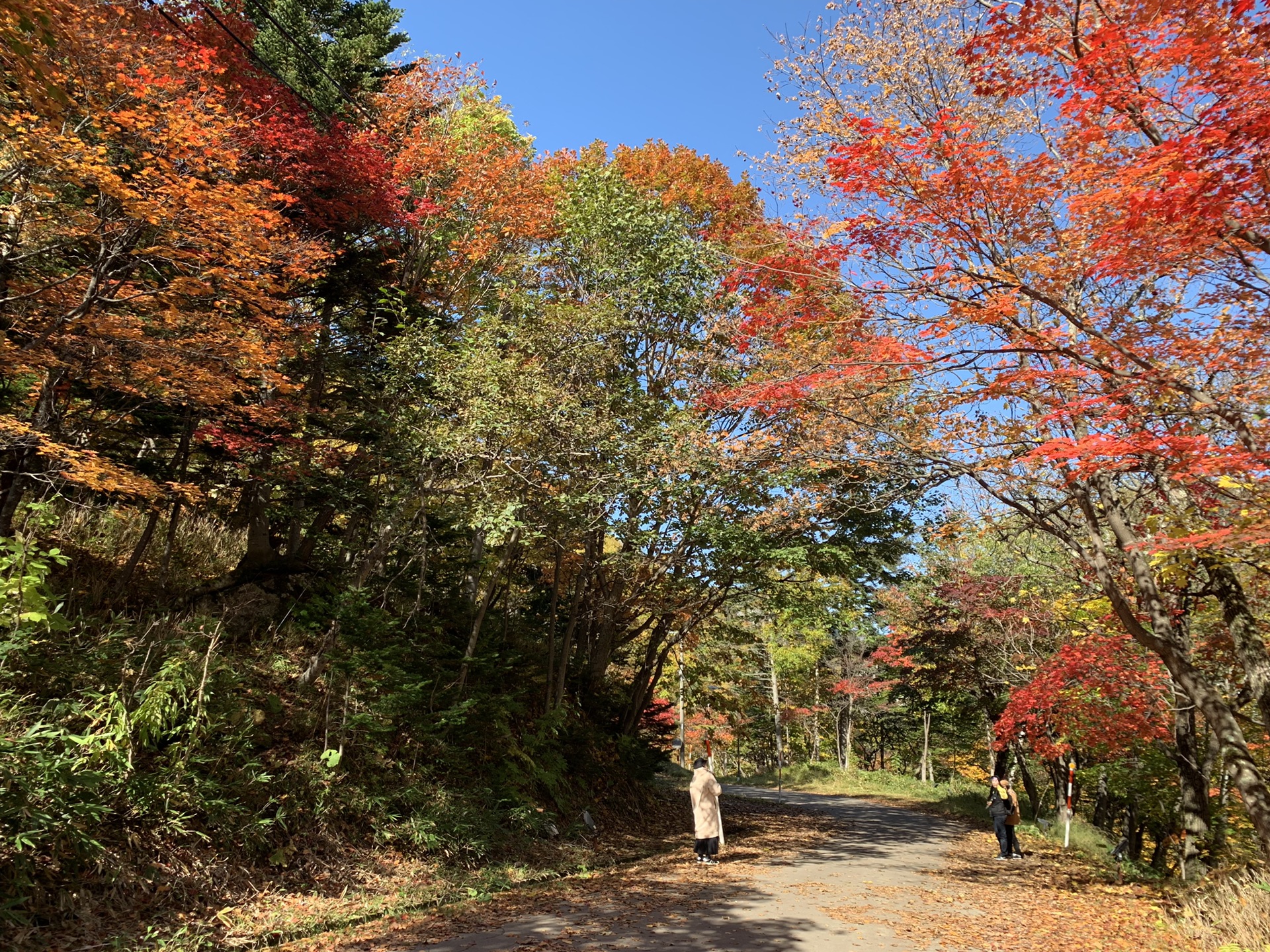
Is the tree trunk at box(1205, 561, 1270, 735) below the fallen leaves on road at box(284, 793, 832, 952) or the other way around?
the other way around

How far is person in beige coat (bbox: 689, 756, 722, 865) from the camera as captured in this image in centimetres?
973

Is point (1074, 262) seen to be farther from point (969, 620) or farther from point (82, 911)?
point (969, 620)

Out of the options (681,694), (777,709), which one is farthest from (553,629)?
(777,709)

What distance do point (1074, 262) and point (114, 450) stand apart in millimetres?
12457

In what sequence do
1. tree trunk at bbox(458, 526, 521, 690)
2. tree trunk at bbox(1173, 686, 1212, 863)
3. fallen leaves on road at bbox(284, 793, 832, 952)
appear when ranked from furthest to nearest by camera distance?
tree trunk at bbox(458, 526, 521, 690)
tree trunk at bbox(1173, 686, 1212, 863)
fallen leaves on road at bbox(284, 793, 832, 952)

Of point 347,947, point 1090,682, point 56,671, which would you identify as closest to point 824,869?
point 1090,682

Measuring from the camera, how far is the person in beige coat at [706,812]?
973 centimetres

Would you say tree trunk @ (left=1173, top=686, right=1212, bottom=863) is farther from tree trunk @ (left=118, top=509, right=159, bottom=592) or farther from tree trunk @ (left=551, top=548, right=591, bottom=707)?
tree trunk @ (left=118, top=509, right=159, bottom=592)

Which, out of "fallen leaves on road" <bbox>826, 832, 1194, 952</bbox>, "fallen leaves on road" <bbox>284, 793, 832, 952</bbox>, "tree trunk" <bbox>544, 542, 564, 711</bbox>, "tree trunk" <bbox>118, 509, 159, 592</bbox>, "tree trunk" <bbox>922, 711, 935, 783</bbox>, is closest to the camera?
"fallen leaves on road" <bbox>284, 793, 832, 952</bbox>

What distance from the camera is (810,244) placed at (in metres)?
8.59

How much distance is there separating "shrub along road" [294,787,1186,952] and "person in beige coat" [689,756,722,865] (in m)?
0.29

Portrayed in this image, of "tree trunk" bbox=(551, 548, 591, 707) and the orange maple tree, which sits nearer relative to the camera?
the orange maple tree

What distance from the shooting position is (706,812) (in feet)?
32.0

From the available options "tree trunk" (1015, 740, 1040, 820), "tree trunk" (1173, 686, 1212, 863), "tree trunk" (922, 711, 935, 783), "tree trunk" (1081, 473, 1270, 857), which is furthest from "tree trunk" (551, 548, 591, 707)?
"tree trunk" (922, 711, 935, 783)
